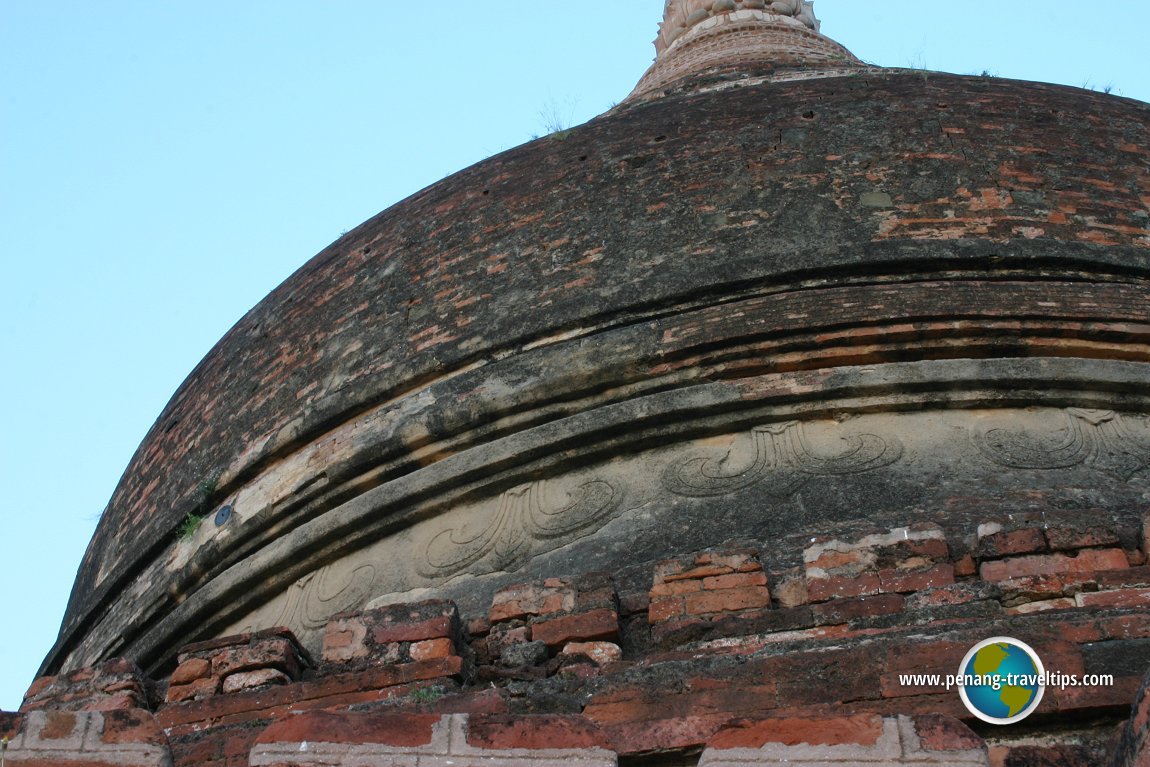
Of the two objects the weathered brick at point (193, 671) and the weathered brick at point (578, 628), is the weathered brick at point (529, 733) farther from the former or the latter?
the weathered brick at point (193, 671)

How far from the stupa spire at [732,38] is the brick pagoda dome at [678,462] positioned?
372 cm

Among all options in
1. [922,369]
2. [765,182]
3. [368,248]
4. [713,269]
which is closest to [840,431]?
[922,369]

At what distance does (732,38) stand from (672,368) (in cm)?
784

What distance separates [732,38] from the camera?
13.5 meters

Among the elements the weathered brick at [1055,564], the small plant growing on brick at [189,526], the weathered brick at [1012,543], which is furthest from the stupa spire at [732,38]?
the weathered brick at [1055,564]

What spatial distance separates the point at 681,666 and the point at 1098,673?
0.97 m

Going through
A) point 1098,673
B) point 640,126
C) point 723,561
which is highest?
point 640,126

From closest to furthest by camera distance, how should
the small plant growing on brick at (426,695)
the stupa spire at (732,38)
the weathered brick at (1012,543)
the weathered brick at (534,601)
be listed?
→ 1. the small plant growing on brick at (426,695)
2. the weathered brick at (1012,543)
3. the weathered brick at (534,601)
4. the stupa spire at (732,38)

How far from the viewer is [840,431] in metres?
5.96

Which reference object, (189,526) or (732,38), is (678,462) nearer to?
(189,526)

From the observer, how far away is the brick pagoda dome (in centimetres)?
377

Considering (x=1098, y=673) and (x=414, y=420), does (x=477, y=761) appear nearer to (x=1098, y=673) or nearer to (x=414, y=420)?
(x=1098, y=673)

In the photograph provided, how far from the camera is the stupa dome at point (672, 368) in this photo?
18.9 feet

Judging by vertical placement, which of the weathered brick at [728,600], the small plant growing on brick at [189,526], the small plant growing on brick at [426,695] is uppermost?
the small plant growing on brick at [189,526]
